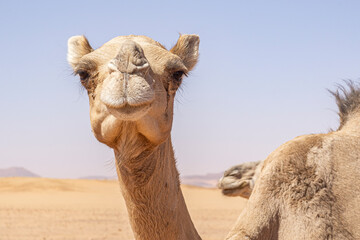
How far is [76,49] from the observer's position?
4.02 metres

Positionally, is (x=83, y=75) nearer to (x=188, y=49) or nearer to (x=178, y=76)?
(x=178, y=76)

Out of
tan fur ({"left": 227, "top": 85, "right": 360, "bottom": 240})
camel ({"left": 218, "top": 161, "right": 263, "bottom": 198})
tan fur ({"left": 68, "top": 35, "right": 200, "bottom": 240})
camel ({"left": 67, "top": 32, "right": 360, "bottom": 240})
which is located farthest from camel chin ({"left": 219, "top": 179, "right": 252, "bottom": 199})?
tan fur ({"left": 227, "top": 85, "right": 360, "bottom": 240})

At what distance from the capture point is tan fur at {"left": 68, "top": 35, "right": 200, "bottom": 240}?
2863 millimetres

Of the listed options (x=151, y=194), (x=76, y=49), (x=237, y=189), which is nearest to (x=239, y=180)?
(x=237, y=189)

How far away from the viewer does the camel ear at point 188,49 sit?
13.5 feet

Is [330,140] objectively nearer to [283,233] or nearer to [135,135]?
[283,233]

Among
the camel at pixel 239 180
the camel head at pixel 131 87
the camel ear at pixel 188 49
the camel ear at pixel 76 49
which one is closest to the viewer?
the camel head at pixel 131 87

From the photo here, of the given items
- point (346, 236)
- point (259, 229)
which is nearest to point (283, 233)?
point (259, 229)

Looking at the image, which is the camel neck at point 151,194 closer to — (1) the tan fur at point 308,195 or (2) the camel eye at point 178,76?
(2) the camel eye at point 178,76

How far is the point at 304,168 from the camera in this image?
2.85 metres

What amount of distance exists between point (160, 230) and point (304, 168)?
1.19m

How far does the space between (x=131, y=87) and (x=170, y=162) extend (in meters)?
1.16

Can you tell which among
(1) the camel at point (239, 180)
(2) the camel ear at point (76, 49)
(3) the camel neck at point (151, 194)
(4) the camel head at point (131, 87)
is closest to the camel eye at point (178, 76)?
(4) the camel head at point (131, 87)

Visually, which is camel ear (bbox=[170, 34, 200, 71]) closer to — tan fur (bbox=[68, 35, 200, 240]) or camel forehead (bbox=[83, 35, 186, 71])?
tan fur (bbox=[68, 35, 200, 240])
